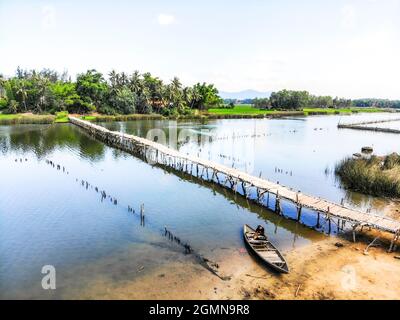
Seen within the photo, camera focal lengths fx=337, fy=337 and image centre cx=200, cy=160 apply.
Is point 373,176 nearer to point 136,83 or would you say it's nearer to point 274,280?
point 274,280

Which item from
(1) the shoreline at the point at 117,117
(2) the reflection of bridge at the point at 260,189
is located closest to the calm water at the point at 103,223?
(2) the reflection of bridge at the point at 260,189

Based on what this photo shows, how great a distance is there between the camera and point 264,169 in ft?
137

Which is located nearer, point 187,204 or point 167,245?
point 167,245

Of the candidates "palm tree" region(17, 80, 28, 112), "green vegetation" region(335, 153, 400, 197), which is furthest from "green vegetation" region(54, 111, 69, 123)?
"green vegetation" region(335, 153, 400, 197)

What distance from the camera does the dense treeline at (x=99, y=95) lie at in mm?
95875

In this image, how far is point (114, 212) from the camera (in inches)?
1046

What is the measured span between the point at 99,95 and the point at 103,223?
284ft

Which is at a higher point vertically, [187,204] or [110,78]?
[110,78]

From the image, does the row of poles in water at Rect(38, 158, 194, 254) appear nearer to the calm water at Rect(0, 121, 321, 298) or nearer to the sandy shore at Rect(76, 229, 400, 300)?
the calm water at Rect(0, 121, 321, 298)

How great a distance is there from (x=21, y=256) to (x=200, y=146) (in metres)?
40.6

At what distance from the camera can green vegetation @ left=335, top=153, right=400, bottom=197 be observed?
105 feet
